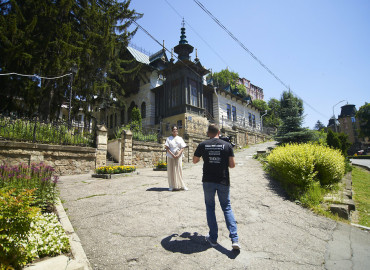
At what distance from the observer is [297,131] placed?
16500 mm

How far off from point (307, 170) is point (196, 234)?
5063mm

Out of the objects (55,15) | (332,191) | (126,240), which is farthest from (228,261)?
(55,15)

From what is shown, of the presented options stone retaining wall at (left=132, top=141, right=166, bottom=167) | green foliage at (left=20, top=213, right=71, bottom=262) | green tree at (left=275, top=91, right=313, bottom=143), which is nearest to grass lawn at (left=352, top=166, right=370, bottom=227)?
green tree at (left=275, top=91, right=313, bottom=143)

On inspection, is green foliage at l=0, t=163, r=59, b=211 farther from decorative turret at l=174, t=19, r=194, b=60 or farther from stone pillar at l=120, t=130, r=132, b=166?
decorative turret at l=174, t=19, r=194, b=60

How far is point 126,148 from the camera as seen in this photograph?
13172 millimetres

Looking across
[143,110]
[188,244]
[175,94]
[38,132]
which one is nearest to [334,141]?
[175,94]

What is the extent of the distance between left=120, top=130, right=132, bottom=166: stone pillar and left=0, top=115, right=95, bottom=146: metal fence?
206cm

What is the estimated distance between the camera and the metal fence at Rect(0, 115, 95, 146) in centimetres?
906

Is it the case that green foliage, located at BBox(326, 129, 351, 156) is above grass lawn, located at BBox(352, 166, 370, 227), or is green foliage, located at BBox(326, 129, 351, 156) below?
above

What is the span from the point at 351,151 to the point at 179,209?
5667 centimetres

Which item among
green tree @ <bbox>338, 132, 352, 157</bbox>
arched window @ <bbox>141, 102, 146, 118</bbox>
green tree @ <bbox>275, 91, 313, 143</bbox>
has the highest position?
arched window @ <bbox>141, 102, 146, 118</bbox>

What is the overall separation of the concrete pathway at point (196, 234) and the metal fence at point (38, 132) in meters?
5.71

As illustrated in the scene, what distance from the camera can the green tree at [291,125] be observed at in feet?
52.7

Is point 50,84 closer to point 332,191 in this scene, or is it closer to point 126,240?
point 126,240
